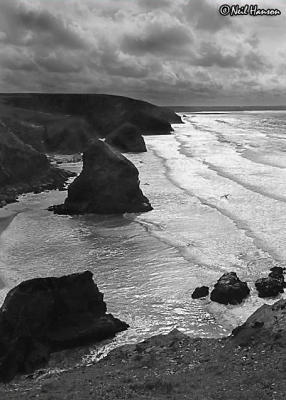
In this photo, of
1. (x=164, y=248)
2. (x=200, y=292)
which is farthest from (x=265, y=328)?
(x=164, y=248)

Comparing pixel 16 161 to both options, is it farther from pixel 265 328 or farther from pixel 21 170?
pixel 265 328

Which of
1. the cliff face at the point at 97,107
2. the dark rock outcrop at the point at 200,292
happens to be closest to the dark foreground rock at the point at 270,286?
the dark rock outcrop at the point at 200,292

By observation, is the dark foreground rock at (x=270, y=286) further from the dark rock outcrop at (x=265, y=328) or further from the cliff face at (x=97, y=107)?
the cliff face at (x=97, y=107)

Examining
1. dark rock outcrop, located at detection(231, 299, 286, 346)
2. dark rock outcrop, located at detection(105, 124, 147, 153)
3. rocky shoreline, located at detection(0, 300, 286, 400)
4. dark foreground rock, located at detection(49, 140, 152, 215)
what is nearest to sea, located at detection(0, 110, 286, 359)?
dark foreground rock, located at detection(49, 140, 152, 215)

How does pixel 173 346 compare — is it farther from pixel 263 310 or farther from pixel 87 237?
pixel 87 237

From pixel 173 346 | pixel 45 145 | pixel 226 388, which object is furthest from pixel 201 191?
pixel 45 145

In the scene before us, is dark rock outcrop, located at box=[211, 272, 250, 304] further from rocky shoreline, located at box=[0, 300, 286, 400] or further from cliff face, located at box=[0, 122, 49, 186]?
cliff face, located at box=[0, 122, 49, 186]

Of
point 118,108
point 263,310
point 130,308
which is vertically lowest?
point 130,308
